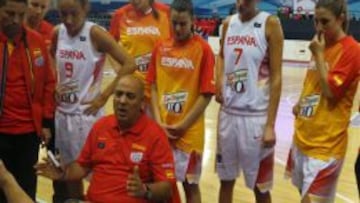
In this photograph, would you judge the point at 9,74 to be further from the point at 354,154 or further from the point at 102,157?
the point at 354,154

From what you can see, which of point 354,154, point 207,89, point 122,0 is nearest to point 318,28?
point 207,89

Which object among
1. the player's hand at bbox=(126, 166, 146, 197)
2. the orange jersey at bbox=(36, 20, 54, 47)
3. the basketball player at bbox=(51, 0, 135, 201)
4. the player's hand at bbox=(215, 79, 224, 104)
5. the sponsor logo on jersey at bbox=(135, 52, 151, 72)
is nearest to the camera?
the player's hand at bbox=(126, 166, 146, 197)

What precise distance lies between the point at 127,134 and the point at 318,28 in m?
1.20

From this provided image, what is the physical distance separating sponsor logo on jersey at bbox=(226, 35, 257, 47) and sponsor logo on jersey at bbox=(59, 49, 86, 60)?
2.95 ft

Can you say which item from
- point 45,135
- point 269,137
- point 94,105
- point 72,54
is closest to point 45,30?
point 72,54

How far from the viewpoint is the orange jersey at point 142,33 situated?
178 inches

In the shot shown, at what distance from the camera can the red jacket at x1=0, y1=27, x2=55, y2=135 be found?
141 inches

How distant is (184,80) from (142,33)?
0.73m

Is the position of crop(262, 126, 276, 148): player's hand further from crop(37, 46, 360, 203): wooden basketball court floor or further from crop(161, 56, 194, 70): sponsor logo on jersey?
crop(37, 46, 360, 203): wooden basketball court floor

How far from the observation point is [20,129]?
362 centimetres

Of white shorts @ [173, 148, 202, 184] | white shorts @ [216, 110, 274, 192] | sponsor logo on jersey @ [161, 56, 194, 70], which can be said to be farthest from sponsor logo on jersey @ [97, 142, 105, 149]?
white shorts @ [216, 110, 274, 192]

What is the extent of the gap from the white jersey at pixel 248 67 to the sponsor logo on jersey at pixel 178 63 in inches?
9.7

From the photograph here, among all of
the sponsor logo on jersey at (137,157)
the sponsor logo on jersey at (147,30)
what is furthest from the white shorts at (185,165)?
the sponsor logo on jersey at (147,30)

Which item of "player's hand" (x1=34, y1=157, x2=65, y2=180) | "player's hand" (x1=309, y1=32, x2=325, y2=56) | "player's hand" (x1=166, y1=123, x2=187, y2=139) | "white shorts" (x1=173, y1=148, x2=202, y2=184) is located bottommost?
"white shorts" (x1=173, y1=148, x2=202, y2=184)
